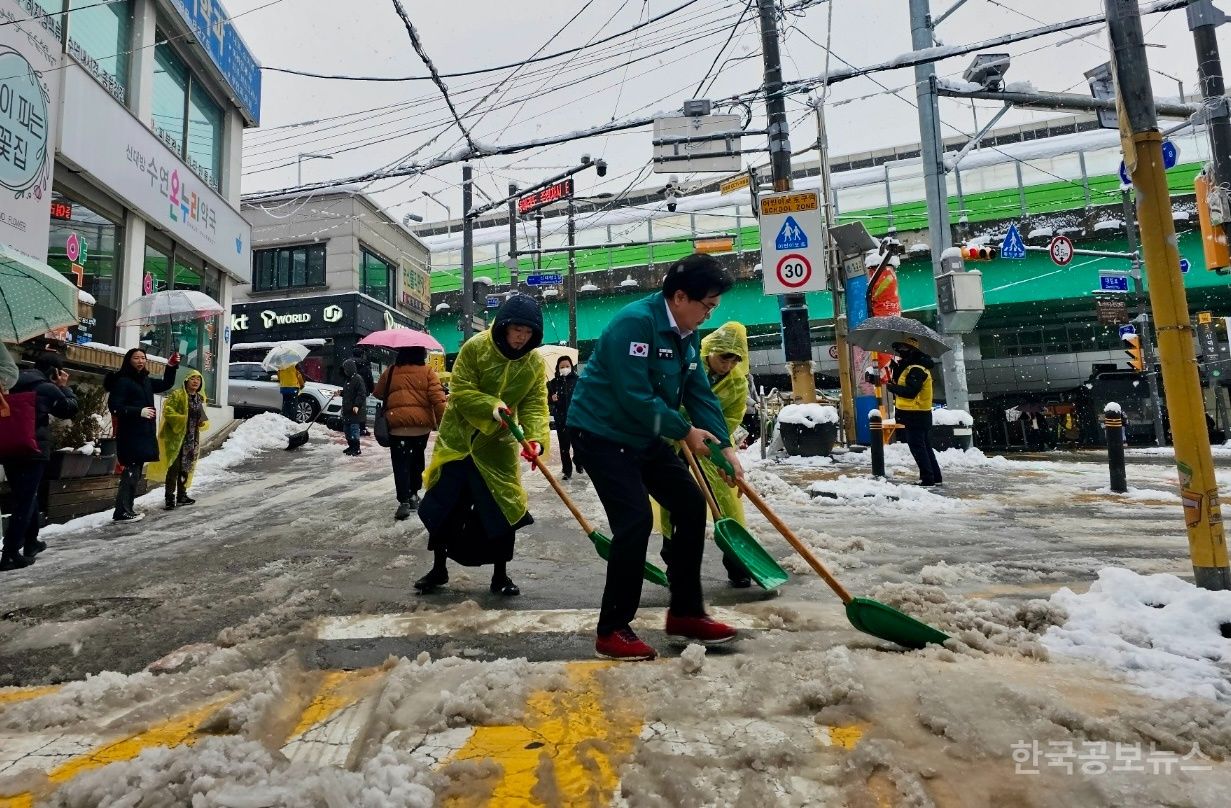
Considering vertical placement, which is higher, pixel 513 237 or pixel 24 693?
pixel 513 237

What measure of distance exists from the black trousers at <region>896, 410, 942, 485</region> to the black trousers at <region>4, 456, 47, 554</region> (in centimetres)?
835

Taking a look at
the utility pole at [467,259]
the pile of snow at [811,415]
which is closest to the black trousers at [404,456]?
the pile of snow at [811,415]

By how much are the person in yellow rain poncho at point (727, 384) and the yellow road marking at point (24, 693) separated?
118 inches

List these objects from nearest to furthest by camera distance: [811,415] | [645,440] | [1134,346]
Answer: [645,440] → [811,415] → [1134,346]

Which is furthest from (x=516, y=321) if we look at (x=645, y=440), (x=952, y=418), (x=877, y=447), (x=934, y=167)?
(x=934, y=167)

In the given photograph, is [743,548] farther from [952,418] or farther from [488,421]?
[952,418]

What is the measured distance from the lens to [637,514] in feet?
9.06

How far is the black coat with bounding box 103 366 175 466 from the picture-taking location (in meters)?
6.54

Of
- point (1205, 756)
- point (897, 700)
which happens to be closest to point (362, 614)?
point (897, 700)

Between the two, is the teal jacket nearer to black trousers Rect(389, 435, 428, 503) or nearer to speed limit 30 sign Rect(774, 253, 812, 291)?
black trousers Rect(389, 435, 428, 503)

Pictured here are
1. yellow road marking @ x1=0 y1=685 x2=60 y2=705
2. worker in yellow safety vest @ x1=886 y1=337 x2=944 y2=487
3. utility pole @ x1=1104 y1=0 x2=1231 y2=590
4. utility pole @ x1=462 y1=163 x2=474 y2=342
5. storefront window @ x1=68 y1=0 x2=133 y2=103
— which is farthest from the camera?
utility pole @ x1=462 y1=163 x2=474 y2=342

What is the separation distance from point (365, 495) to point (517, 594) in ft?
16.7

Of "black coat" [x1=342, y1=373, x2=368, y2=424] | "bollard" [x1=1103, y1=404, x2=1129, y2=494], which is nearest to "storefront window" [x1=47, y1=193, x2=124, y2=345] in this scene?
"black coat" [x1=342, y1=373, x2=368, y2=424]

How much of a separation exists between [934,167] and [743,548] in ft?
37.4
